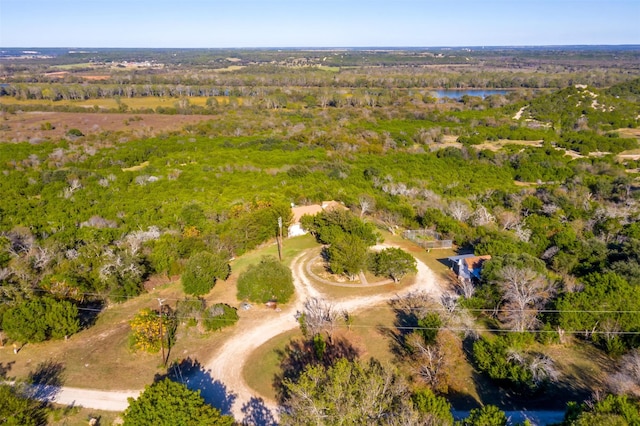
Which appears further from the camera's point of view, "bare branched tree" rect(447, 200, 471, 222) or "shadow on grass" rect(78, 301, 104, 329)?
"bare branched tree" rect(447, 200, 471, 222)

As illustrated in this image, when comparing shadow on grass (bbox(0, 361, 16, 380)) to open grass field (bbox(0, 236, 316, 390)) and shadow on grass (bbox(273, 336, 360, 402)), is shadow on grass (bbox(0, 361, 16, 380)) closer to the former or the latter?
open grass field (bbox(0, 236, 316, 390))

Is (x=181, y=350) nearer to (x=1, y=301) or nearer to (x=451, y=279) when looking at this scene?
(x=1, y=301)

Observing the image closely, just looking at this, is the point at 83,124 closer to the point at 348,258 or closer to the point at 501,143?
the point at 348,258

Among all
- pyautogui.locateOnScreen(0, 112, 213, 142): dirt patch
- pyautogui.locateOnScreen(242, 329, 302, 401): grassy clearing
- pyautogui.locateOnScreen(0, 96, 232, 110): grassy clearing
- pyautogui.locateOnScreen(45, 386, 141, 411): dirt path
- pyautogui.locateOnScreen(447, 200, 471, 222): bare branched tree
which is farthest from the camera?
pyautogui.locateOnScreen(0, 96, 232, 110): grassy clearing

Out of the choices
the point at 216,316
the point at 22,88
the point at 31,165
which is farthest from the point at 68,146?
the point at 22,88

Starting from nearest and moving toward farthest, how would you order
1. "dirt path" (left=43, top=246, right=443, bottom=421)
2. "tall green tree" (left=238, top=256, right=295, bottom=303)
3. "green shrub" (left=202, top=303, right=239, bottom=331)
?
"dirt path" (left=43, top=246, right=443, bottom=421), "green shrub" (left=202, top=303, right=239, bottom=331), "tall green tree" (left=238, top=256, right=295, bottom=303)

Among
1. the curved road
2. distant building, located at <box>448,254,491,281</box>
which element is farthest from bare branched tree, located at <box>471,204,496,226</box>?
the curved road
